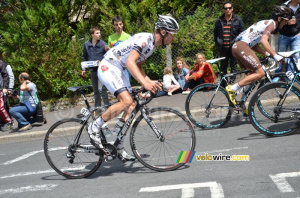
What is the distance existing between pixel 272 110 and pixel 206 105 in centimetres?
133

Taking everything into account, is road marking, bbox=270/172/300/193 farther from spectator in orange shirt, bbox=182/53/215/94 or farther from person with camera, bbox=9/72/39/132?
person with camera, bbox=9/72/39/132

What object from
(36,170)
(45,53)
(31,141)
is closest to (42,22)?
(45,53)

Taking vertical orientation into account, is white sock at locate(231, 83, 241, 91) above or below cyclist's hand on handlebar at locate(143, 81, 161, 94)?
below

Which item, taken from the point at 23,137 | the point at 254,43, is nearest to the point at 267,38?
the point at 254,43

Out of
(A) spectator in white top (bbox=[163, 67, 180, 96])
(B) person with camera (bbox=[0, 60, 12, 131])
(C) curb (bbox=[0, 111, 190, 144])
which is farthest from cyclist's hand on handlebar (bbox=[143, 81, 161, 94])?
(B) person with camera (bbox=[0, 60, 12, 131])

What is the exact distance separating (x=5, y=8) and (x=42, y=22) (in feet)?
5.53

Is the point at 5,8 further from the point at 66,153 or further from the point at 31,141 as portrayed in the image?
the point at 66,153

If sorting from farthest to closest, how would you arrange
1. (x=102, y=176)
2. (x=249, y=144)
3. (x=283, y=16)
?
(x=283, y=16), (x=249, y=144), (x=102, y=176)

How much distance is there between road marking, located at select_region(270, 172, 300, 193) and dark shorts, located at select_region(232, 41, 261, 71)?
2679mm

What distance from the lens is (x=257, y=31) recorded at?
7219 millimetres

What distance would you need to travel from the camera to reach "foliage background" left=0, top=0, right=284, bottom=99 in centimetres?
1243

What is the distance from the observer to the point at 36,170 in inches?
261

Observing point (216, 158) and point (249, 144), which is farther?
point (249, 144)

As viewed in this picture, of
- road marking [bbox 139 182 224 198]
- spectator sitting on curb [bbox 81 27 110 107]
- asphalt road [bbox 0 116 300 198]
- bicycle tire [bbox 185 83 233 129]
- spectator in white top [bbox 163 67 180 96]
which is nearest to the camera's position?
road marking [bbox 139 182 224 198]
